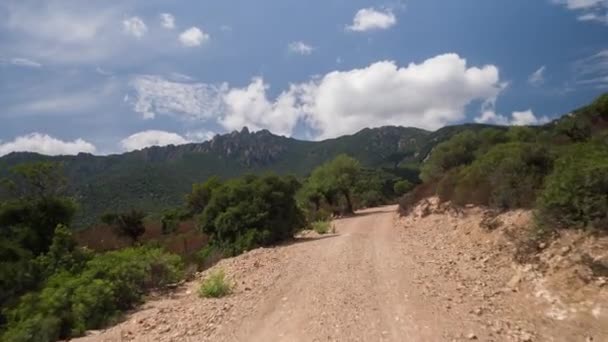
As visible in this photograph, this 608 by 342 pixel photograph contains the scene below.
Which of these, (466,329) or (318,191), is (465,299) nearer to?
(466,329)

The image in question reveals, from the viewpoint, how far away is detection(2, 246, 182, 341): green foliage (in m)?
9.57

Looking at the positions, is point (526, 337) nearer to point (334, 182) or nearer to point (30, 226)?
point (30, 226)

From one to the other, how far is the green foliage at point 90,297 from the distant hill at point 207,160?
65.7 metres

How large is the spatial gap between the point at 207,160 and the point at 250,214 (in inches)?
4779

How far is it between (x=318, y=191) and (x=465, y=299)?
3311 cm

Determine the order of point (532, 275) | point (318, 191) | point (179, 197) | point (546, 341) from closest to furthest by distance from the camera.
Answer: point (546, 341) < point (532, 275) < point (318, 191) < point (179, 197)

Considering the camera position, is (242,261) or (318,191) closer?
(242,261)

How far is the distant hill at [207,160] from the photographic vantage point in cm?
9075

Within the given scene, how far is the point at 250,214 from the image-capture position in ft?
61.1

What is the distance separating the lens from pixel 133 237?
32.2 m

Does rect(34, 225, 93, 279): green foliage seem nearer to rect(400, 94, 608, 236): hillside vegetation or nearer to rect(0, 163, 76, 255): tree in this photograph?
rect(0, 163, 76, 255): tree

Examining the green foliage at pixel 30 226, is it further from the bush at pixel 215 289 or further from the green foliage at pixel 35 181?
the bush at pixel 215 289

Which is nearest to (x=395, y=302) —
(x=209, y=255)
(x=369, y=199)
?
(x=209, y=255)

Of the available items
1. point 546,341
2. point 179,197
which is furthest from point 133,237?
point 179,197
